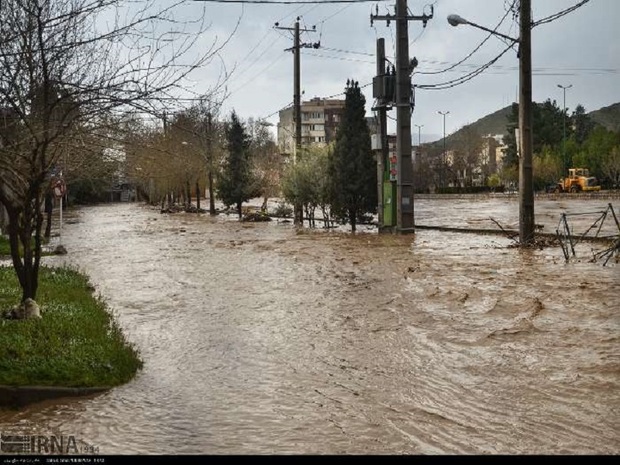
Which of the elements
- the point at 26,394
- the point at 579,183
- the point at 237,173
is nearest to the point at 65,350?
the point at 26,394

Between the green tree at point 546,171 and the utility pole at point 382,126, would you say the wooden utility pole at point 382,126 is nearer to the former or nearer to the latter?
the utility pole at point 382,126

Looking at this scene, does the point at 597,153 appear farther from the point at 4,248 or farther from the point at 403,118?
the point at 4,248

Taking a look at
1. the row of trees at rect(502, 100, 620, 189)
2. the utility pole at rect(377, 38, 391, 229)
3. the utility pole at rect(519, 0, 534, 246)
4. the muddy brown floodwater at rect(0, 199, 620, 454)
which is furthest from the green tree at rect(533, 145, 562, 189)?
the muddy brown floodwater at rect(0, 199, 620, 454)

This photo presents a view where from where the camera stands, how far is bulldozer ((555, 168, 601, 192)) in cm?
7188

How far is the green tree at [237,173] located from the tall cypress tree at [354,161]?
1970cm

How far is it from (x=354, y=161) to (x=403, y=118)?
4133 millimetres

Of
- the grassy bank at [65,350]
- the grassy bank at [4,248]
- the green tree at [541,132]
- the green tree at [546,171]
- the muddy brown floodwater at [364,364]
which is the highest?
the green tree at [541,132]

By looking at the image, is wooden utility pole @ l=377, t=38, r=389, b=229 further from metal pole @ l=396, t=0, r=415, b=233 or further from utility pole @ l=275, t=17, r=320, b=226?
utility pole @ l=275, t=17, r=320, b=226

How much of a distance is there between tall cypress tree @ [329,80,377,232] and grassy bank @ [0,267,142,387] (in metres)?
20.6

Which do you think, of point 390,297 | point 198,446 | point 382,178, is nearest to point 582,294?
point 390,297

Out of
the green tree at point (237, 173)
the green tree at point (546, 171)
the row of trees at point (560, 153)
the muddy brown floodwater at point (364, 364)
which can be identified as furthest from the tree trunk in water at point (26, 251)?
the green tree at point (546, 171)

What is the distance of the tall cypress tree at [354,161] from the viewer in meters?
30.4

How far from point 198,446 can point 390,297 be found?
7575 mm

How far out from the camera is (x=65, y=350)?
7570mm
